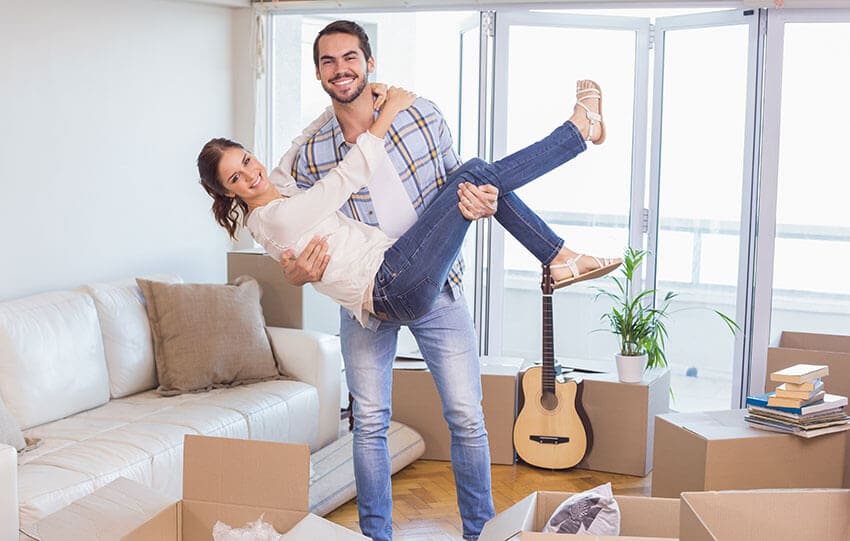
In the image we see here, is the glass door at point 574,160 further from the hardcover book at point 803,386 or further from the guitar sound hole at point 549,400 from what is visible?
the hardcover book at point 803,386

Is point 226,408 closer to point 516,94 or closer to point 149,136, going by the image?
point 149,136

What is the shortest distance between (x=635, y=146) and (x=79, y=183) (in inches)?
99.7

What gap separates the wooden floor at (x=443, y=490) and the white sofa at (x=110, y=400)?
1.46 ft

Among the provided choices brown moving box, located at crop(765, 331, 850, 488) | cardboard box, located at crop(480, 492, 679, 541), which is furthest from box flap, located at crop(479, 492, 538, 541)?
brown moving box, located at crop(765, 331, 850, 488)

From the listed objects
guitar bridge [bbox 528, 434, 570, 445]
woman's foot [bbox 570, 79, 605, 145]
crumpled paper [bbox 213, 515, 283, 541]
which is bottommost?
guitar bridge [bbox 528, 434, 570, 445]

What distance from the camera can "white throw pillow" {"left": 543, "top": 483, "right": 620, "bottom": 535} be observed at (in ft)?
6.79

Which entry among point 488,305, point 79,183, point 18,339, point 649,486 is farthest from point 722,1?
point 18,339

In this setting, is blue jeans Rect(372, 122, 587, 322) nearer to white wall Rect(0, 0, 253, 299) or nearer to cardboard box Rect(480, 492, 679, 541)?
cardboard box Rect(480, 492, 679, 541)

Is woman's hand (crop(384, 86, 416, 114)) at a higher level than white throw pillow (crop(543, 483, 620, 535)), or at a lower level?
higher

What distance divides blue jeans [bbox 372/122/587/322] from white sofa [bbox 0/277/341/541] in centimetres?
109

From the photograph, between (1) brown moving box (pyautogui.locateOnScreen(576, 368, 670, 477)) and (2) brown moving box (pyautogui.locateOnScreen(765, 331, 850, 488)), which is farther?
(1) brown moving box (pyautogui.locateOnScreen(576, 368, 670, 477))

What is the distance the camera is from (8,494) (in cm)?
267

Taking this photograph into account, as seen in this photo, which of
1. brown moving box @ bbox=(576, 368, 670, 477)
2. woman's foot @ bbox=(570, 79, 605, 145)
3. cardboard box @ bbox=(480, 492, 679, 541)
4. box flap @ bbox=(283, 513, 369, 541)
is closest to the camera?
box flap @ bbox=(283, 513, 369, 541)

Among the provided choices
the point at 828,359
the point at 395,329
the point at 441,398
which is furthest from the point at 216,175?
the point at 828,359
